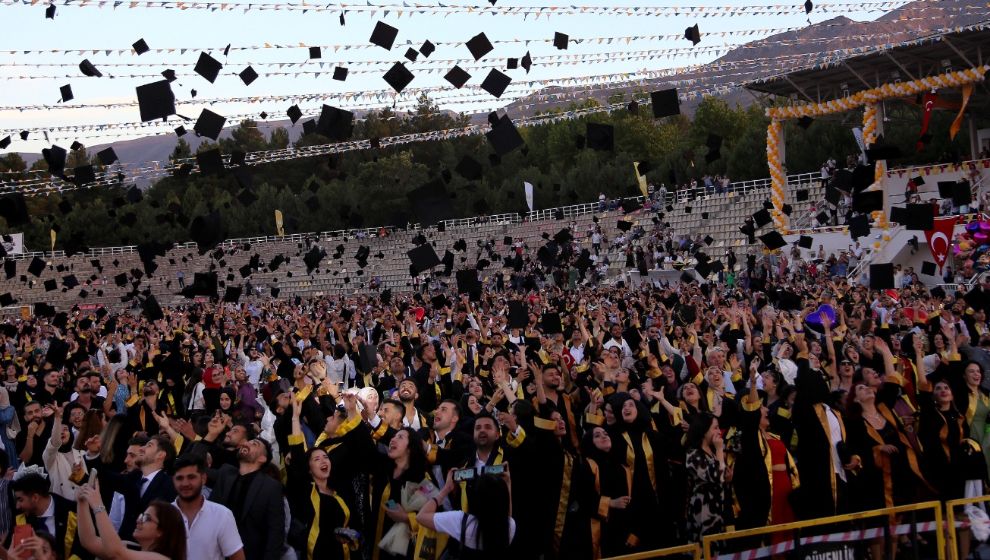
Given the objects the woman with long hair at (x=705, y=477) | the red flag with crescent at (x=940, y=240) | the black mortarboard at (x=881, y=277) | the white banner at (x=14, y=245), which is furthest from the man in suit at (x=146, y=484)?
the white banner at (x=14, y=245)

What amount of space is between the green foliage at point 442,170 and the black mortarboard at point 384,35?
2690 centimetres

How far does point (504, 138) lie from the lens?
13.3m

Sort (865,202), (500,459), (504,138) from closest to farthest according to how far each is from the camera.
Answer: (500,459) → (504,138) → (865,202)

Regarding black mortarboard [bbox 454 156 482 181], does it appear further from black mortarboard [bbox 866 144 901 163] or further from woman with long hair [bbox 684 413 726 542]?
woman with long hair [bbox 684 413 726 542]

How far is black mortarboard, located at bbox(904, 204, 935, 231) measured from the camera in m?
16.0

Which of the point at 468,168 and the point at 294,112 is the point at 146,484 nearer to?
the point at 468,168

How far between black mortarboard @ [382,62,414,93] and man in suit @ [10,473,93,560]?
10808mm

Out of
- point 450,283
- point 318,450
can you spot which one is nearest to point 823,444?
point 318,450

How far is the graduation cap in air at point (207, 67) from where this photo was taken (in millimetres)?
15555

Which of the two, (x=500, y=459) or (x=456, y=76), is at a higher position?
(x=456, y=76)

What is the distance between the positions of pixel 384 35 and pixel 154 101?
11.3ft

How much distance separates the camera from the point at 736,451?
6844 millimetres

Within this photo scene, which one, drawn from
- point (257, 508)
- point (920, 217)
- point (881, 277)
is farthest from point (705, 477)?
point (920, 217)

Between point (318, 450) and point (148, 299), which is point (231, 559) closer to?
point (318, 450)
